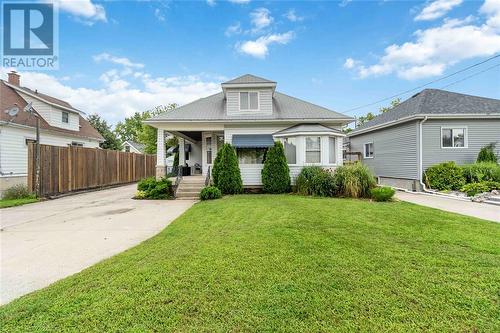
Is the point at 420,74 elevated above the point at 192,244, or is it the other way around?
the point at 420,74

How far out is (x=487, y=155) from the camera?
13414mm

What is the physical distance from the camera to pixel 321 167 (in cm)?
1251

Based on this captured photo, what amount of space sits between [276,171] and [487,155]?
1216 centimetres

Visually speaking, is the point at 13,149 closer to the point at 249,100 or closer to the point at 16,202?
the point at 16,202

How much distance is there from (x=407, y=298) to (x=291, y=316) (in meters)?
1.46

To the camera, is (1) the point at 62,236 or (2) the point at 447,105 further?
(2) the point at 447,105

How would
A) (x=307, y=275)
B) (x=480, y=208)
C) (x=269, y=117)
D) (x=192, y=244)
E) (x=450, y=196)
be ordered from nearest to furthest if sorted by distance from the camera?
(x=307, y=275) → (x=192, y=244) → (x=480, y=208) → (x=450, y=196) → (x=269, y=117)

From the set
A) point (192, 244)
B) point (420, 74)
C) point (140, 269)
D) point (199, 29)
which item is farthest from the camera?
point (420, 74)

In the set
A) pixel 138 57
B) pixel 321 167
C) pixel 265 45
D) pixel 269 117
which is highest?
pixel 265 45

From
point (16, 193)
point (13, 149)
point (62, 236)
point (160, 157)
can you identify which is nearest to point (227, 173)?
point (160, 157)

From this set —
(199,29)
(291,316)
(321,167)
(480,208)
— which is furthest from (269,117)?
(291,316)

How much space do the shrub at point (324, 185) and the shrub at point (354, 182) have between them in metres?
0.24

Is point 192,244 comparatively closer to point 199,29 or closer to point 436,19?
point 199,29

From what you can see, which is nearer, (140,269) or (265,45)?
(140,269)
